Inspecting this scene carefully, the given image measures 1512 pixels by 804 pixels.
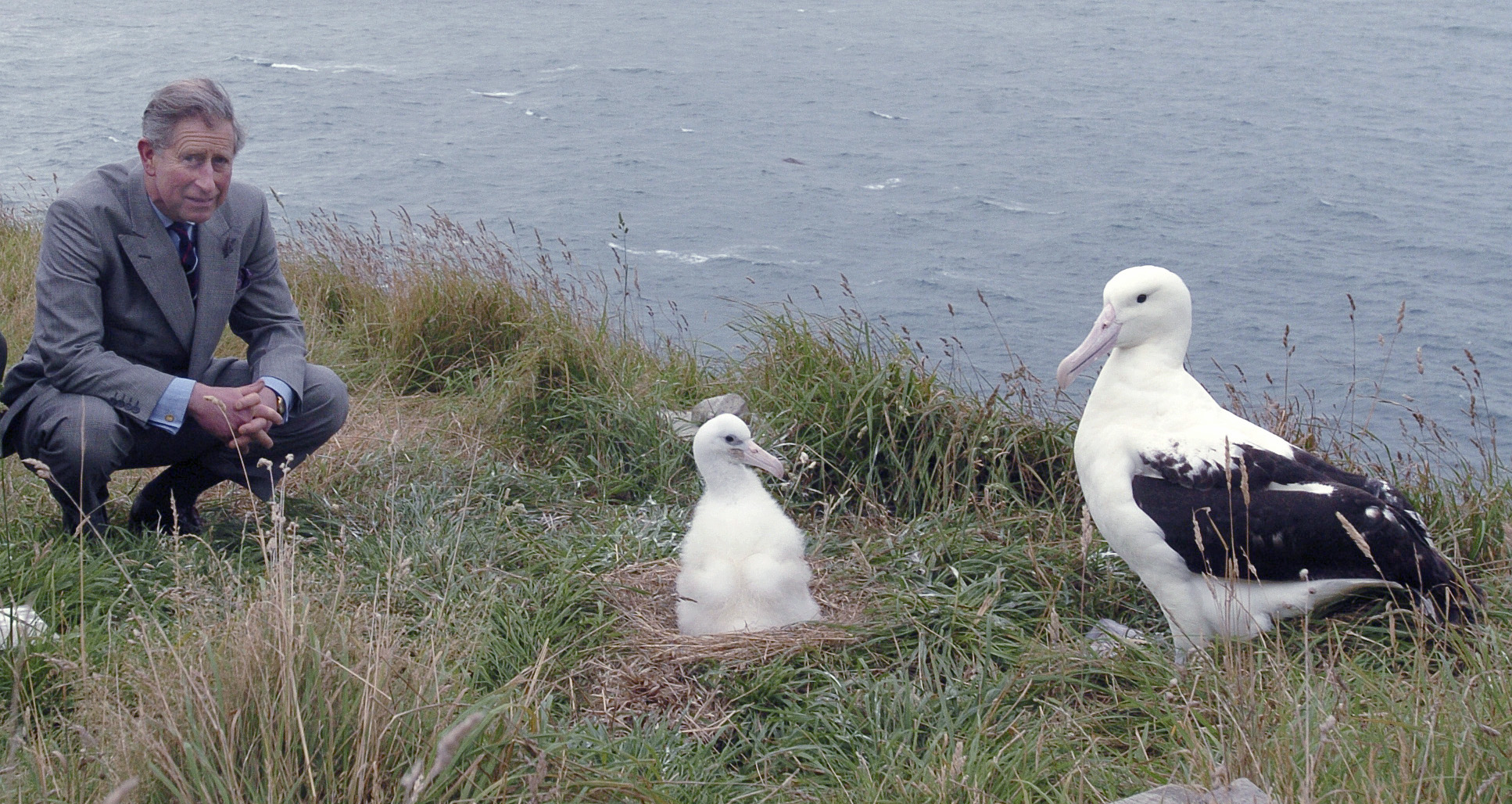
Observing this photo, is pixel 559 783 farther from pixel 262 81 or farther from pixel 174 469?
pixel 262 81

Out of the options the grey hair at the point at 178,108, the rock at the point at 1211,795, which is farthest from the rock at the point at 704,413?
the rock at the point at 1211,795

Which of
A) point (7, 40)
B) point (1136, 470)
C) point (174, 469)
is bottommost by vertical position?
point (7, 40)

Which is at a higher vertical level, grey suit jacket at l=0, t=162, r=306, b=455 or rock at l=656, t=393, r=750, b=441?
grey suit jacket at l=0, t=162, r=306, b=455

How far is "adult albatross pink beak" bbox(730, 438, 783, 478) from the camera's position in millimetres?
4250

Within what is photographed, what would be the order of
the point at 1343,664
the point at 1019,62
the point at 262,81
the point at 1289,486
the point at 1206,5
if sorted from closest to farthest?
the point at 1343,664 < the point at 1289,486 < the point at 262,81 < the point at 1019,62 < the point at 1206,5

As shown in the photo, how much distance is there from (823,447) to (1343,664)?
2320 mm

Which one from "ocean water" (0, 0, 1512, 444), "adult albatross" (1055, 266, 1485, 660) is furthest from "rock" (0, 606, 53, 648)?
"ocean water" (0, 0, 1512, 444)

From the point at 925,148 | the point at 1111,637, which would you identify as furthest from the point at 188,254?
the point at 925,148

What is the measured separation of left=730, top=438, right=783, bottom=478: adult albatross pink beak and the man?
55.7 inches

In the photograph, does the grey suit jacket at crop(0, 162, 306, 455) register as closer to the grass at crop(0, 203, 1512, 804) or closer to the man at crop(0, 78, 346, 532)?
the man at crop(0, 78, 346, 532)

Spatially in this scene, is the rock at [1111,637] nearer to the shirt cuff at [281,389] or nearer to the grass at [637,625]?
the grass at [637,625]

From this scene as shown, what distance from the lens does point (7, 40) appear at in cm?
2784

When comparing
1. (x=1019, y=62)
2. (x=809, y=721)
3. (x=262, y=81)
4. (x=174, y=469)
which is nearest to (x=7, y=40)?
A: (x=262, y=81)

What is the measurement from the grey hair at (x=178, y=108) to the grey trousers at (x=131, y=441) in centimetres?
79
